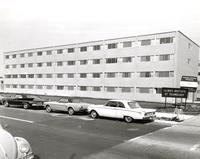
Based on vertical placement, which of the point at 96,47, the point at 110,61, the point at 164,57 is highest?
the point at 96,47

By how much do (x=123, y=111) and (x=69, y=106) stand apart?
5.40 metres

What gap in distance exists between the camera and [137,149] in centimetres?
884

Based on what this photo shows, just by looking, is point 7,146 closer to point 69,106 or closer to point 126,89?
point 69,106

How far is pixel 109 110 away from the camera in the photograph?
1673cm

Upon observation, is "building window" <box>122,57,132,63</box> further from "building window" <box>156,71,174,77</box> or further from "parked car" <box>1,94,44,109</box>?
"parked car" <box>1,94,44,109</box>

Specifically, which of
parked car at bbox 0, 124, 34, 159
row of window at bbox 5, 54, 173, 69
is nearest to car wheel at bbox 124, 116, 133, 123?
parked car at bbox 0, 124, 34, 159

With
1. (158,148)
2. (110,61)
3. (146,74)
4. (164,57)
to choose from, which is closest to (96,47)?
(110,61)

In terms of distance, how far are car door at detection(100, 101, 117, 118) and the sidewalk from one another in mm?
4731

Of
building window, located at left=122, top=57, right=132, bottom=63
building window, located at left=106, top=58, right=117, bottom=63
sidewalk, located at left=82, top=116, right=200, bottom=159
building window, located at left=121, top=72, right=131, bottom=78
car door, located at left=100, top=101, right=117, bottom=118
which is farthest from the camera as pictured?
building window, located at left=106, top=58, right=117, bottom=63

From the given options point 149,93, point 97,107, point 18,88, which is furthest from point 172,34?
point 18,88

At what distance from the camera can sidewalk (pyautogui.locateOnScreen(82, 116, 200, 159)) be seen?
800cm

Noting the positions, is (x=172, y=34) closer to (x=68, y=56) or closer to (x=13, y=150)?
(x=68, y=56)

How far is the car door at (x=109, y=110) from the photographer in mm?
16547

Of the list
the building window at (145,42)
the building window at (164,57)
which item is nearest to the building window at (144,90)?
the building window at (164,57)
